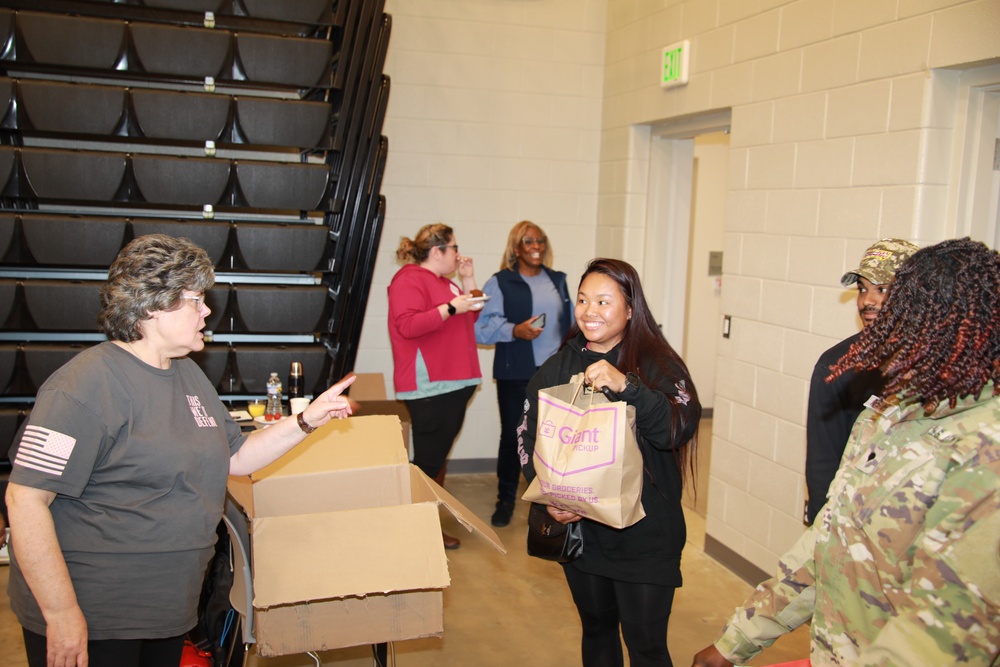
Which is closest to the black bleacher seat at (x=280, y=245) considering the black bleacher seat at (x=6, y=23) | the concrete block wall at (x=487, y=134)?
the black bleacher seat at (x=6, y=23)

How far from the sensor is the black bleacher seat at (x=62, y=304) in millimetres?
3258

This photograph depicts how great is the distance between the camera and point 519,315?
4.25 meters

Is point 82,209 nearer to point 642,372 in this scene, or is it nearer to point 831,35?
point 642,372

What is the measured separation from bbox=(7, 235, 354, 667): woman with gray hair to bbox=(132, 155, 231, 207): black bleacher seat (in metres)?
1.70

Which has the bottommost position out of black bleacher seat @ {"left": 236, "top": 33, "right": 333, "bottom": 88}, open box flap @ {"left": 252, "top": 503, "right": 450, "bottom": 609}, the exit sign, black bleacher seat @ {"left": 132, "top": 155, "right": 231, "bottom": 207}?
open box flap @ {"left": 252, "top": 503, "right": 450, "bottom": 609}

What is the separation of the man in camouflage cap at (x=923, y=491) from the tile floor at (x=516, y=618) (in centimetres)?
199

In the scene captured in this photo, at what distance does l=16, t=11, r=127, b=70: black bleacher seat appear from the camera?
3.35 metres

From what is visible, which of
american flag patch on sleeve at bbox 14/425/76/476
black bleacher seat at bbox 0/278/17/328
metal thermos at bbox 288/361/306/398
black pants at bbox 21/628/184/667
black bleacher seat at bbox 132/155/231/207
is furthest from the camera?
black bleacher seat at bbox 132/155/231/207

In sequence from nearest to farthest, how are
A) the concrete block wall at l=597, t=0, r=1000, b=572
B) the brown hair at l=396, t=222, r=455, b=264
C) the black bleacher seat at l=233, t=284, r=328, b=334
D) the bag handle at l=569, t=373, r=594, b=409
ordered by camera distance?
the bag handle at l=569, t=373, r=594, b=409 → the concrete block wall at l=597, t=0, r=1000, b=572 → the black bleacher seat at l=233, t=284, r=328, b=334 → the brown hair at l=396, t=222, r=455, b=264

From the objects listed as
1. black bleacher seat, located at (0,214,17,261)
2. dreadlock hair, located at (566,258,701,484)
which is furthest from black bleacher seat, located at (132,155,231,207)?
dreadlock hair, located at (566,258,701,484)

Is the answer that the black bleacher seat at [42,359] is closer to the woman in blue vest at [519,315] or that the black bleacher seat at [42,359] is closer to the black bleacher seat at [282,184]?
the black bleacher seat at [282,184]

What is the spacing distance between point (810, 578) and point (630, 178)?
3787 millimetres

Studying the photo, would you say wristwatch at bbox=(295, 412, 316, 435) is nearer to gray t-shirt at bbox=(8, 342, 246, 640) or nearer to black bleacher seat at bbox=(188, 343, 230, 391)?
gray t-shirt at bbox=(8, 342, 246, 640)

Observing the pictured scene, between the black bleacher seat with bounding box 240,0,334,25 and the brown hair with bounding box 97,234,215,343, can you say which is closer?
the brown hair with bounding box 97,234,215,343
